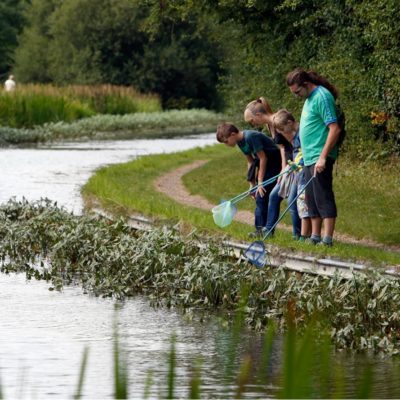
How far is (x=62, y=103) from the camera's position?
51281 millimetres

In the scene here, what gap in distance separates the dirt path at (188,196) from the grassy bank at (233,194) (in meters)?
0.15

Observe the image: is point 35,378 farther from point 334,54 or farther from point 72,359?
point 334,54

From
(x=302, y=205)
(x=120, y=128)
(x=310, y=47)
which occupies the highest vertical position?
(x=310, y=47)

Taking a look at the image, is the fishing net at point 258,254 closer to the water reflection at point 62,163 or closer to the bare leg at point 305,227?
the bare leg at point 305,227

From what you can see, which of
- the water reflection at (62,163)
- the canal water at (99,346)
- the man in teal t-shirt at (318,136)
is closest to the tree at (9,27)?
the water reflection at (62,163)

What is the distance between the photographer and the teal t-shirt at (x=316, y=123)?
1196cm

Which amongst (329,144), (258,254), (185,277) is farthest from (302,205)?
(185,277)

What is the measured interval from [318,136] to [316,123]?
12 cm

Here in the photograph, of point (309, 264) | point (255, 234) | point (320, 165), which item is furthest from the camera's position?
point (255, 234)

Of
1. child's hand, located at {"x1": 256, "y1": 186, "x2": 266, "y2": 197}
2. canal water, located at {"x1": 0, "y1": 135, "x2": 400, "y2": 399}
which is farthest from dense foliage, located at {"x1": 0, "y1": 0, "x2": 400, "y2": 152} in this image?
canal water, located at {"x1": 0, "y1": 135, "x2": 400, "y2": 399}

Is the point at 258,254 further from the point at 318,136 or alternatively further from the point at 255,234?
the point at 255,234

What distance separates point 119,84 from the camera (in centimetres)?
7419

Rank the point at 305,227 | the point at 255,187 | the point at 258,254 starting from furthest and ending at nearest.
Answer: the point at 255,187 → the point at 305,227 → the point at 258,254

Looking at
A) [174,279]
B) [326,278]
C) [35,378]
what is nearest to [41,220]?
[174,279]
